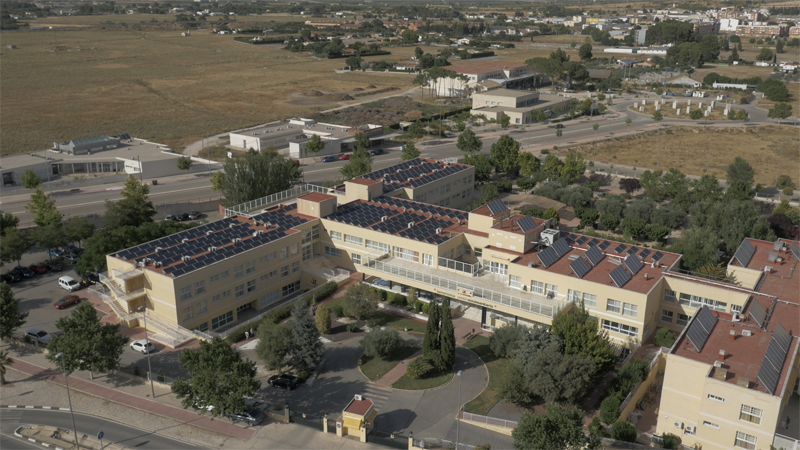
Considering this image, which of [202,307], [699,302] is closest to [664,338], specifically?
[699,302]

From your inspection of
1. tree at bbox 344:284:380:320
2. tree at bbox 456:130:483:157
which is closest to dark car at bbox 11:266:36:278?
tree at bbox 344:284:380:320

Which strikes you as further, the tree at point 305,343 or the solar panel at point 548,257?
the solar panel at point 548,257

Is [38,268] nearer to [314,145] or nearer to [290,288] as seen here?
[290,288]

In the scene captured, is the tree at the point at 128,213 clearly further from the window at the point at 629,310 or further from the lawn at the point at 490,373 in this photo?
the window at the point at 629,310

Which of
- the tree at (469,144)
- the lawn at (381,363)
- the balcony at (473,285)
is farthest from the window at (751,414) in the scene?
the tree at (469,144)

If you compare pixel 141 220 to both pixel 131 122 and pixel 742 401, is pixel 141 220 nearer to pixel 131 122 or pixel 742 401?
pixel 742 401

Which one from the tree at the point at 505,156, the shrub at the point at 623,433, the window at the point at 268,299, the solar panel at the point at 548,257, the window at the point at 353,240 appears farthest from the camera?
the tree at the point at 505,156
